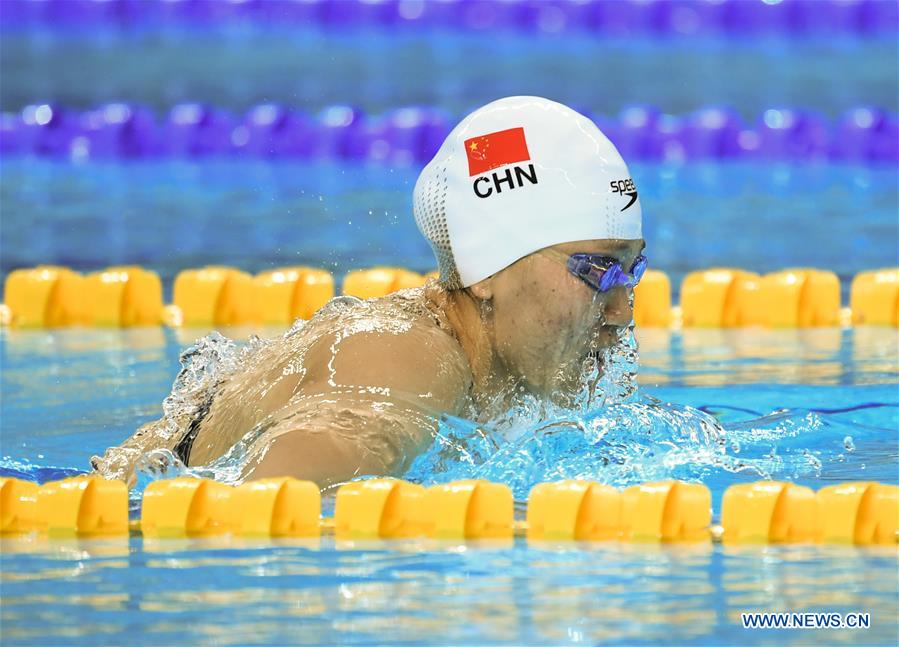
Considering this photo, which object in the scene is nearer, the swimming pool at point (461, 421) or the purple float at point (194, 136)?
the swimming pool at point (461, 421)

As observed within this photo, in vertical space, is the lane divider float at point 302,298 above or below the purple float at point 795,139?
below

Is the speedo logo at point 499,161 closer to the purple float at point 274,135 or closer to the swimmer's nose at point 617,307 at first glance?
the swimmer's nose at point 617,307

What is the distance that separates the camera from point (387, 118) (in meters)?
10.0

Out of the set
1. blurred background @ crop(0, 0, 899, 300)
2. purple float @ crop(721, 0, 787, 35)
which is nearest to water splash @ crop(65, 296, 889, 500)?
blurred background @ crop(0, 0, 899, 300)

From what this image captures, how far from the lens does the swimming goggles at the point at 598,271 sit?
9.82ft

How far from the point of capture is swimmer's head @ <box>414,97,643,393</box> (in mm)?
2988

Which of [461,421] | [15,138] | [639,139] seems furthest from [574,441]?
[15,138]

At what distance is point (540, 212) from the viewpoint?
310 cm

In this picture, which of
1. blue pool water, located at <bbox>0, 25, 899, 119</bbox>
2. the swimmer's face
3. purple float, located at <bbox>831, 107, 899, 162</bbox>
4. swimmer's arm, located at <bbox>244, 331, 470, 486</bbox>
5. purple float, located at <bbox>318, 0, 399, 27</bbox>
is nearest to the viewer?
swimmer's arm, located at <bbox>244, 331, 470, 486</bbox>

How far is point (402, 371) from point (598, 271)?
1.51ft

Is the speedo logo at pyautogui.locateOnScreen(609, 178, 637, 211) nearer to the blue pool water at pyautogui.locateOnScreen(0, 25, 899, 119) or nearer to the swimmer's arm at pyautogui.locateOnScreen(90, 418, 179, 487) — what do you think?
the swimmer's arm at pyautogui.locateOnScreen(90, 418, 179, 487)

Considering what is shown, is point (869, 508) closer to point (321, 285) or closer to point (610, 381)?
point (610, 381)

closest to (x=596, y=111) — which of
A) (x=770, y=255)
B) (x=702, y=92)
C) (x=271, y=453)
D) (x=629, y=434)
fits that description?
(x=702, y=92)

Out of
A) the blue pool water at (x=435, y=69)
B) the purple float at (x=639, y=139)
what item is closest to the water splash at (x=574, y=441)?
the purple float at (x=639, y=139)
